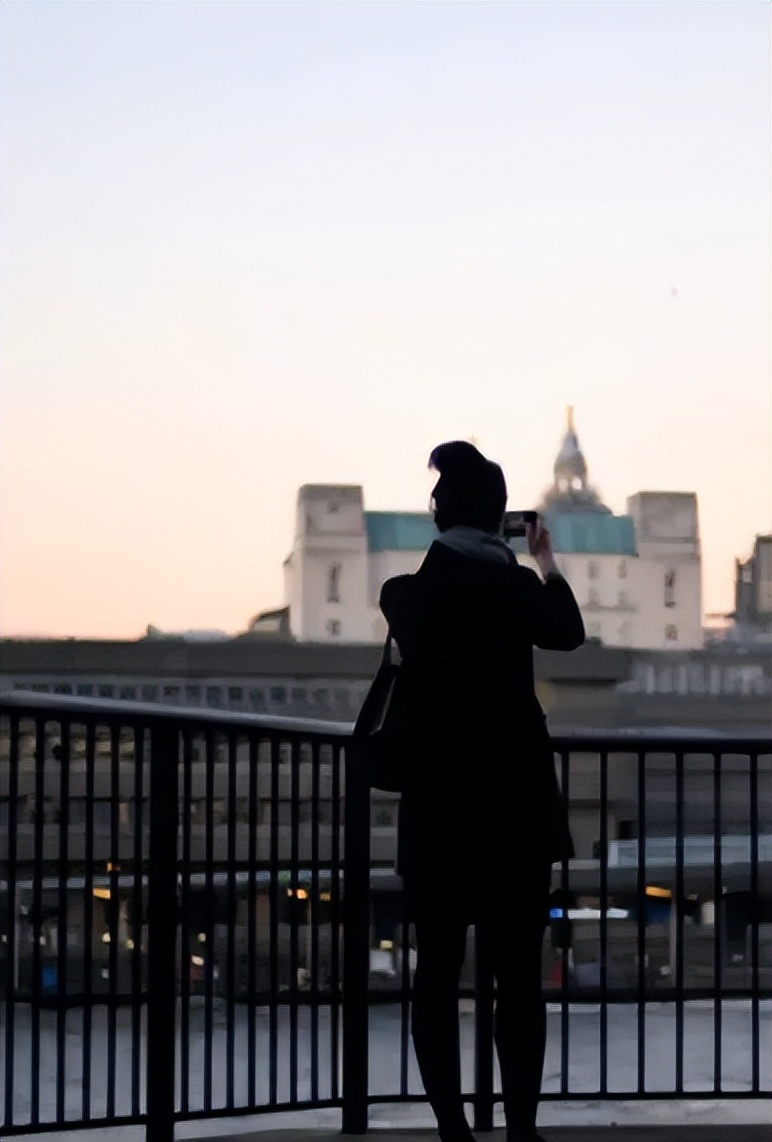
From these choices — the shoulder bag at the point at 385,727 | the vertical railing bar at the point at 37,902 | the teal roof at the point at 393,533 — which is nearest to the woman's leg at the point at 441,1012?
the shoulder bag at the point at 385,727

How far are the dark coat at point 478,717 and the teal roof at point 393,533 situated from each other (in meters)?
114

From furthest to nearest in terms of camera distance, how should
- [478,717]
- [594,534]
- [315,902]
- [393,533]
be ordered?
[594,534] < [393,533] < [315,902] < [478,717]


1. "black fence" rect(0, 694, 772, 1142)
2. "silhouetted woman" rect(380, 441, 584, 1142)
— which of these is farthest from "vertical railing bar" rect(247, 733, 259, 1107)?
"silhouetted woman" rect(380, 441, 584, 1142)

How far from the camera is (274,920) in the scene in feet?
9.59

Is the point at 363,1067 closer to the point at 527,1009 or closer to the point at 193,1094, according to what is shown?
the point at 193,1094

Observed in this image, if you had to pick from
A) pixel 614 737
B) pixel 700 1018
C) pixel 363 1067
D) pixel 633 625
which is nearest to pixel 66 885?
pixel 363 1067

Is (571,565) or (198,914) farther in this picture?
(571,565)

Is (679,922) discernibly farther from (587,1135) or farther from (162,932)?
(162,932)

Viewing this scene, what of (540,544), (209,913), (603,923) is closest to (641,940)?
(603,923)

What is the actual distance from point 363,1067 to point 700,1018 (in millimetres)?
1543

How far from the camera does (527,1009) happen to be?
7.84ft

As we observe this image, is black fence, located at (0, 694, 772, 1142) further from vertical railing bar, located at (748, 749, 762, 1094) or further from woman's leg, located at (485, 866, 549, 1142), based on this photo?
woman's leg, located at (485, 866, 549, 1142)

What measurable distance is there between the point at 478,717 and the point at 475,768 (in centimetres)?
8

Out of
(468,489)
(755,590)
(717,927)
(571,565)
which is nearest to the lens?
(468,489)
